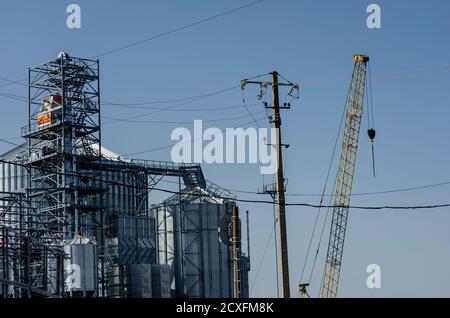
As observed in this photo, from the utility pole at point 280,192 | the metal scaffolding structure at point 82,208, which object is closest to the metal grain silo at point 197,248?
the metal scaffolding structure at point 82,208

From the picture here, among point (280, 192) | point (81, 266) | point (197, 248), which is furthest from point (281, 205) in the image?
point (197, 248)

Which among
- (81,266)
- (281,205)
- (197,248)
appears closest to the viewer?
(281,205)

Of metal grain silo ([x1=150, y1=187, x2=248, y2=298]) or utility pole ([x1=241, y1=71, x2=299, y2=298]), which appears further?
metal grain silo ([x1=150, y1=187, x2=248, y2=298])

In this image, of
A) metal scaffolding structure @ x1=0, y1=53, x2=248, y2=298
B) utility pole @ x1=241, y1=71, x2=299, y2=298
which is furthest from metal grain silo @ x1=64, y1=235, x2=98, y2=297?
utility pole @ x1=241, y1=71, x2=299, y2=298

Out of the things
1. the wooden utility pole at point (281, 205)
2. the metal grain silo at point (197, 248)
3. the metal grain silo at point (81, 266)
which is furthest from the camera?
the metal grain silo at point (197, 248)

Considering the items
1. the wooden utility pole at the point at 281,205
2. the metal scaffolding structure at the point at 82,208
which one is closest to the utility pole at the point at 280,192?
the wooden utility pole at the point at 281,205

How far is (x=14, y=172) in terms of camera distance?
110 meters

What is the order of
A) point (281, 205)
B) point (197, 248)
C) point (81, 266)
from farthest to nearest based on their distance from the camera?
point (197, 248)
point (81, 266)
point (281, 205)

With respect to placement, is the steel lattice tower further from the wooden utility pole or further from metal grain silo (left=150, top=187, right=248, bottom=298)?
the wooden utility pole

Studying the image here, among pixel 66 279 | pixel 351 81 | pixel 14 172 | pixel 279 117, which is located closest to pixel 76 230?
pixel 66 279

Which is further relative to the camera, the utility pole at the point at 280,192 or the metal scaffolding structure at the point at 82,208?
the metal scaffolding structure at the point at 82,208

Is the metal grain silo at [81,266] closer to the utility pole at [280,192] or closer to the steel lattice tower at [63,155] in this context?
the steel lattice tower at [63,155]

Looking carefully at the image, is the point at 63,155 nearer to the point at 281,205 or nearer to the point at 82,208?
the point at 82,208

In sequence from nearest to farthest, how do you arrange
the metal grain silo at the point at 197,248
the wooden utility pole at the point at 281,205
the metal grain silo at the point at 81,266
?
1. the wooden utility pole at the point at 281,205
2. the metal grain silo at the point at 81,266
3. the metal grain silo at the point at 197,248
